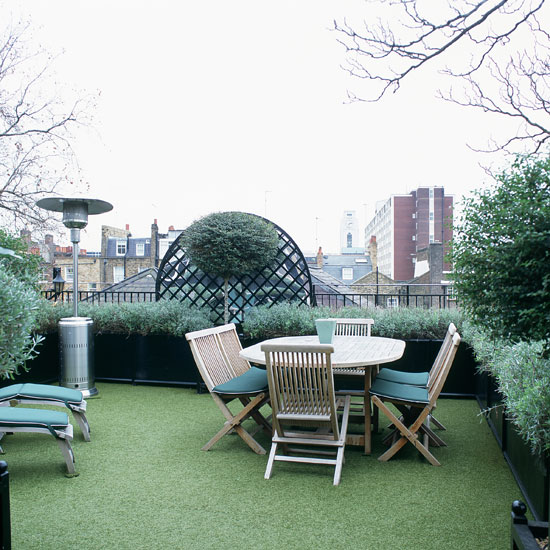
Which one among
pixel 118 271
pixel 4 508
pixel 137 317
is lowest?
pixel 4 508

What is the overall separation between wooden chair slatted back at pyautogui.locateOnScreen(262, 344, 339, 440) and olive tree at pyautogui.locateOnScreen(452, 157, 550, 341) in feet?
3.40

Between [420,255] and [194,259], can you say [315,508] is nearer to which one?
[194,259]

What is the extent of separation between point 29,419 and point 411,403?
2.52 m

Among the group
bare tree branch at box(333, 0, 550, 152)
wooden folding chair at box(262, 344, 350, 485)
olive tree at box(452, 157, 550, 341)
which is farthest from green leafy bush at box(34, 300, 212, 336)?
olive tree at box(452, 157, 550, 341)

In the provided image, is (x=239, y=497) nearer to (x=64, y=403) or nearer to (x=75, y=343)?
(x=64, y=403)

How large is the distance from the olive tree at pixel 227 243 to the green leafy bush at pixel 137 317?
585 millimetres

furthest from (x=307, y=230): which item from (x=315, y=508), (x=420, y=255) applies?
(x=315, y=508)

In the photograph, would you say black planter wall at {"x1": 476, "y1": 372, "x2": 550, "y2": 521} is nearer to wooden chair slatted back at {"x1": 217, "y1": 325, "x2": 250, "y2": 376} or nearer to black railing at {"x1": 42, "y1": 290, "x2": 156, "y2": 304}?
wooden chair slatted back at {"x1": 217, "y1": 325, "x2": 250, "y2": 376}

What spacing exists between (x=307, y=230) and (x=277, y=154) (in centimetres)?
725

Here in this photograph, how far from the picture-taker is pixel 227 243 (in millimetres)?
6371

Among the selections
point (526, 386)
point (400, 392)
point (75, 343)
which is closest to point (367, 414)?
point (400, 392)

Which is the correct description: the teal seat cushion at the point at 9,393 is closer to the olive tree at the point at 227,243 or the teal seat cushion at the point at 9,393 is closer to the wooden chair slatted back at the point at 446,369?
the olive tree at the point at 227,243

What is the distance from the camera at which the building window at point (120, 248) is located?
3000cm

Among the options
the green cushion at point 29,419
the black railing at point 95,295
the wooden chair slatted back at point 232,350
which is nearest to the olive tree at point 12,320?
the green cushion at point 29,419
